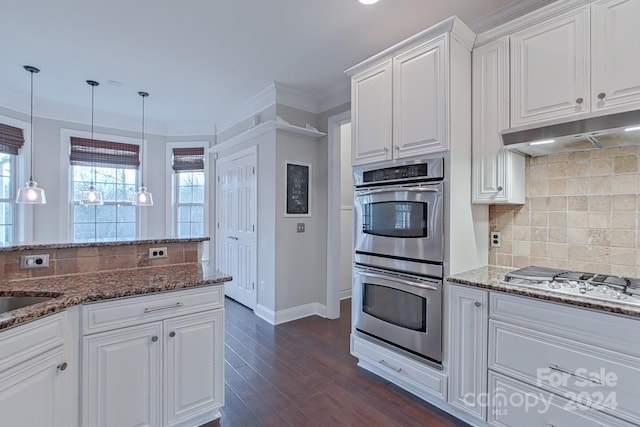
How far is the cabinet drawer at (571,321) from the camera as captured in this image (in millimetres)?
1406

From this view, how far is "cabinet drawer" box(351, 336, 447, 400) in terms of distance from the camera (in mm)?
2074

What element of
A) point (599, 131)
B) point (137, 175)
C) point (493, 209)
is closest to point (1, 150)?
point (137, 175)

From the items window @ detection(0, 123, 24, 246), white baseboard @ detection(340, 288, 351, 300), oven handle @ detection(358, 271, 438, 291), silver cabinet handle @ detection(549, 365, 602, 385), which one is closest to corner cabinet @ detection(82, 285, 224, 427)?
oven handle @ detection(358, 271, 438, 291)

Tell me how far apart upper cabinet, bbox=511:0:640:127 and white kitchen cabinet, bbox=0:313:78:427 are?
276 cm

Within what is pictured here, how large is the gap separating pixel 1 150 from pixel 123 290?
3.90m

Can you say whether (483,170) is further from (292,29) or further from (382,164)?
(292,29)

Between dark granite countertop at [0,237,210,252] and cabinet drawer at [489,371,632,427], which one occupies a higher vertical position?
dark granite countertop at [0,237,210,252]

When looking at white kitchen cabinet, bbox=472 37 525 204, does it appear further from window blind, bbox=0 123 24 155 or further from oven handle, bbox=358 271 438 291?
window blind, bbox=0 123 24 155

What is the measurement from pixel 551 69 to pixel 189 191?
510 centimetres

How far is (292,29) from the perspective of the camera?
2578 mm

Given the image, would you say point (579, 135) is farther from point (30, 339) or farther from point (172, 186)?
point (172, 186)

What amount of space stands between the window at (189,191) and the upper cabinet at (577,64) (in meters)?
4.69

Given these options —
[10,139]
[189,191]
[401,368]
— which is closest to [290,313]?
[401,368]

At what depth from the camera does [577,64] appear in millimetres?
1773
